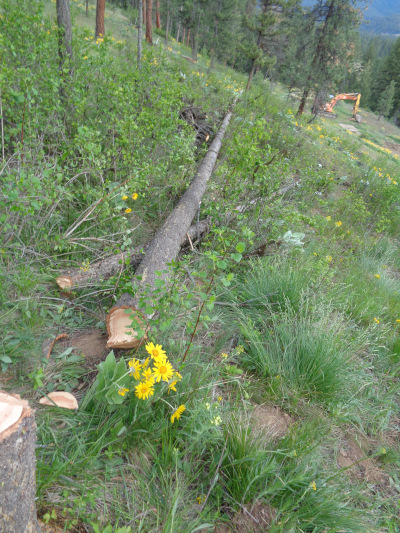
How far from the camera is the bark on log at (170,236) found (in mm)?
2449

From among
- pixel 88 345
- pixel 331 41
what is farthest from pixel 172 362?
pixel 331 41

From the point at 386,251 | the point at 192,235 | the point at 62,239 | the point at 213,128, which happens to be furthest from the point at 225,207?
the point at 213,128

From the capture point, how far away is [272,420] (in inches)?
78.4

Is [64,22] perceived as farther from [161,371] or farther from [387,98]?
[387,98]

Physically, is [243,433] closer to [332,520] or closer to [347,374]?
[332,520]

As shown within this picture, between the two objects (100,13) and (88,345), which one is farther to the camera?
(100,13)

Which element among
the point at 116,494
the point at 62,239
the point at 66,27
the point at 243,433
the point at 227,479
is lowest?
the point at 227,479

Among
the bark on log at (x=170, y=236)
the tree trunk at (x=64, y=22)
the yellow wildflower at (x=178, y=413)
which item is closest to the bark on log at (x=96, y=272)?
the bark on log at (x=170, y=236)

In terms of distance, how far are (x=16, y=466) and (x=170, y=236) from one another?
2254 millimetres

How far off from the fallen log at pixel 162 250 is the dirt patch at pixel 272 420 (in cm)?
95

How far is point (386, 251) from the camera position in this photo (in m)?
5.05

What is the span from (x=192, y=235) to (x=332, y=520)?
271cm

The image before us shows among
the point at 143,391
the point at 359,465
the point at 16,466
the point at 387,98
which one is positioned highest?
the point at 387,98

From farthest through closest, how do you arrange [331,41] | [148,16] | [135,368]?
[148,16] → [331,41] → [135,368]
